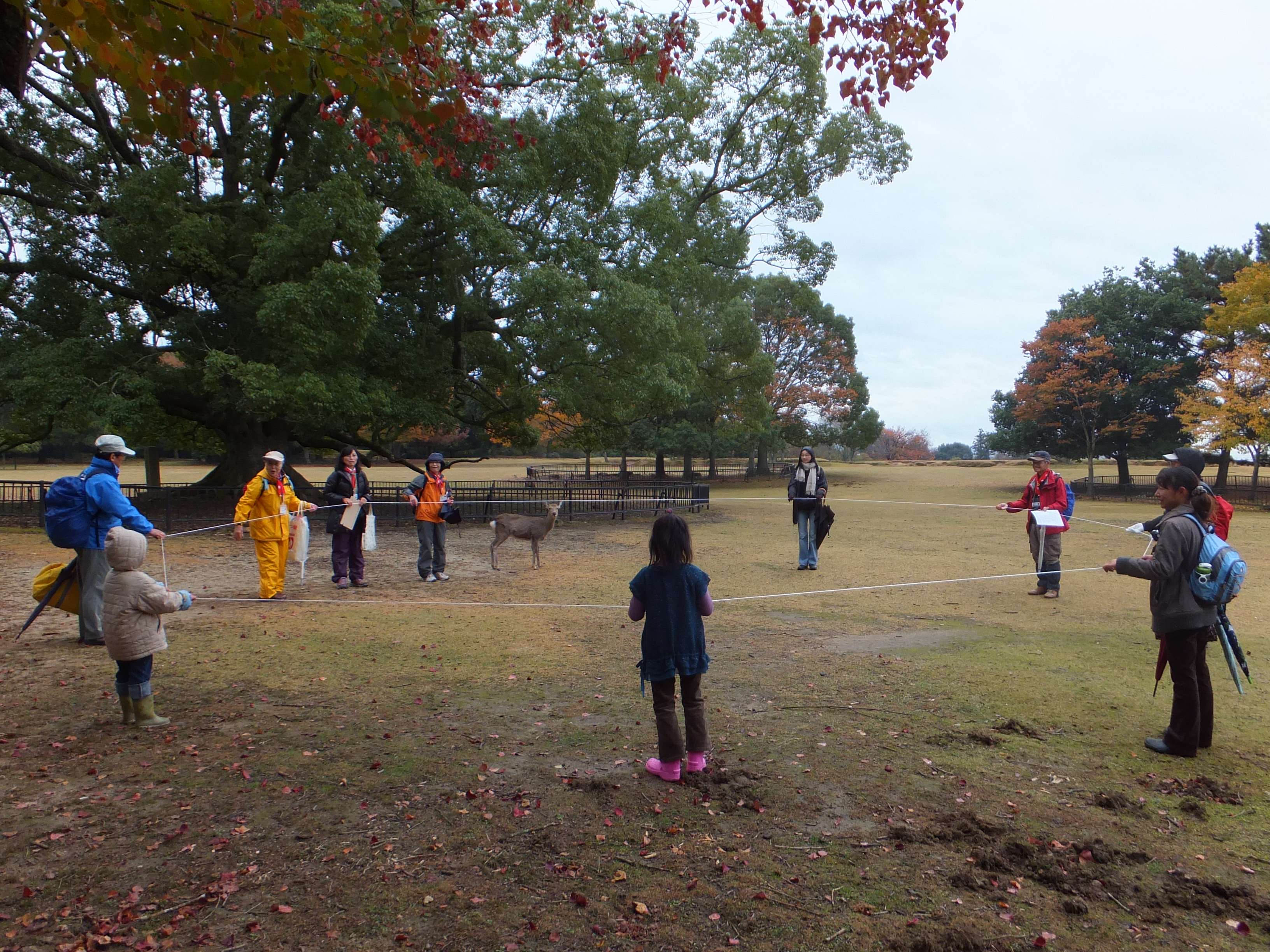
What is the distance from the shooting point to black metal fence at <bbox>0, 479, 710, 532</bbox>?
1664 centimetres

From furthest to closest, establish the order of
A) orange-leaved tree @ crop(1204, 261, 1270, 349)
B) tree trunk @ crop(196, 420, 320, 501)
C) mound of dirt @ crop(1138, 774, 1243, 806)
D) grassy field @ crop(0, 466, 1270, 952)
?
1. orange-leaved tree @ crop(1204, 261, 1270, 349)
2. tree trunk @ crop(196, 420, 320, 501)
3. mound of dirt @ crop(1138, 774, 1243, 806)
4. grassy field @ crop(0, 466, 1270, 952)

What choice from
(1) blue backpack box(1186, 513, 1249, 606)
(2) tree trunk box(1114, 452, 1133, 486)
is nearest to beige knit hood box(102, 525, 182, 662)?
(1) blue backpack box(1186, 513, 1249, 606)

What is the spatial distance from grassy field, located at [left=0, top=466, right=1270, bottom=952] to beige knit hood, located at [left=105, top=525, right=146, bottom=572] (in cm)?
103

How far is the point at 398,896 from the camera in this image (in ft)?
10.00

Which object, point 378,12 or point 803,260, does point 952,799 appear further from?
point 803,260

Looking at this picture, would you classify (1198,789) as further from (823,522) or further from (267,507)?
(267,507)

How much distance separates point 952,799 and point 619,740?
1.85 meters

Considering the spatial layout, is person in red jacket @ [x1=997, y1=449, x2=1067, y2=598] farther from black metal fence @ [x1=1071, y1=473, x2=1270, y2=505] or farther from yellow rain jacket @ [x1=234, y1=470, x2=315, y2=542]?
black metal fence @ [x1=1071, y1=473, x2=1270, y2=505]

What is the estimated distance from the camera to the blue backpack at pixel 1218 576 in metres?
4.26

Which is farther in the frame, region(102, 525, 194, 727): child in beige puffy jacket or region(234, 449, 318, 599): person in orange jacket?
region(234, 449, 318, 599): person in orange jacket

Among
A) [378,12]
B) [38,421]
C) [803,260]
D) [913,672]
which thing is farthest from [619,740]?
[803,260]

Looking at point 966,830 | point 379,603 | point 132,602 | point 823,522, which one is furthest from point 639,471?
point 966,830

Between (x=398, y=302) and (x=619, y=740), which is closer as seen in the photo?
(x=619, y=740)

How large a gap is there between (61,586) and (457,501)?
1060 cm
